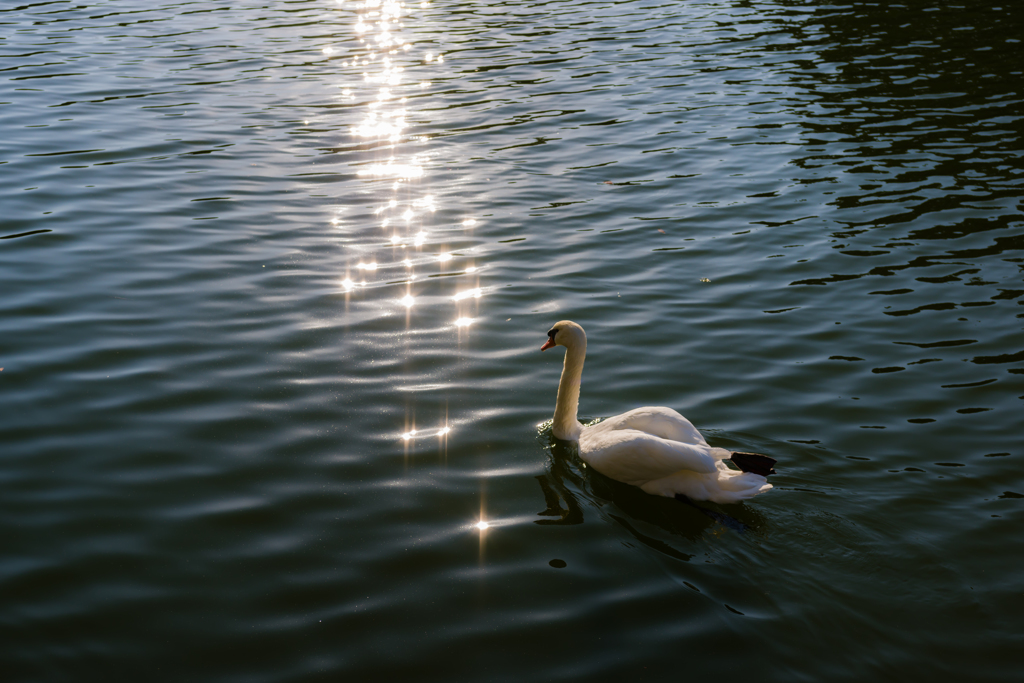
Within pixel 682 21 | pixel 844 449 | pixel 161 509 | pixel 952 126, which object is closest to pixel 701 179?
pixel 952 126

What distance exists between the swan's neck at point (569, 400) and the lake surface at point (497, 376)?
0.56 ft

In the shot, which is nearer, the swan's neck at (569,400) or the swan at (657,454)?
the swan at (657,454)

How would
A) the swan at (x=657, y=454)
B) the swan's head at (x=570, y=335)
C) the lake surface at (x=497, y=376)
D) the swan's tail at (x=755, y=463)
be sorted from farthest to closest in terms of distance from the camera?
the swan's head at (x=570, y=335)
the swan at (x=657, y=454)
the swan's tail at (x=755, y=463)
the lake surface at (x=497, y=376)

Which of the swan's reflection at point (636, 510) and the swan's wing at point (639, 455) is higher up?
the swan's wing at point (639, 455)

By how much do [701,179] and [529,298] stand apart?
5334 millimetres

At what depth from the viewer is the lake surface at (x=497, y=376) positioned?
5.43 m

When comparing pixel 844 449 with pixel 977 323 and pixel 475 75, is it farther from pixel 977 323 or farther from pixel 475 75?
pixel 475 75

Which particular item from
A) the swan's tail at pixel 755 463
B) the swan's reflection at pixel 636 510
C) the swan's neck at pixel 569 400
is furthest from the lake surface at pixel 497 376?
the swan's tail at pixel 755 463

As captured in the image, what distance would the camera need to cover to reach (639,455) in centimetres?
679

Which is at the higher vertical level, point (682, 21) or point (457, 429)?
point (682, 21)

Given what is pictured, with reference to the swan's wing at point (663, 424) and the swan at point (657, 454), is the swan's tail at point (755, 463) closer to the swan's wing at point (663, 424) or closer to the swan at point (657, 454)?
the swan at point (657, 454)

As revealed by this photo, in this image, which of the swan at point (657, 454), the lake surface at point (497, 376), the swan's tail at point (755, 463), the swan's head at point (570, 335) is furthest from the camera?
the swan's head at point (570, 335)

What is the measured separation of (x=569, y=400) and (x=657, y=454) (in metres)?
1.21

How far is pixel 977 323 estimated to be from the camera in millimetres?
9508
